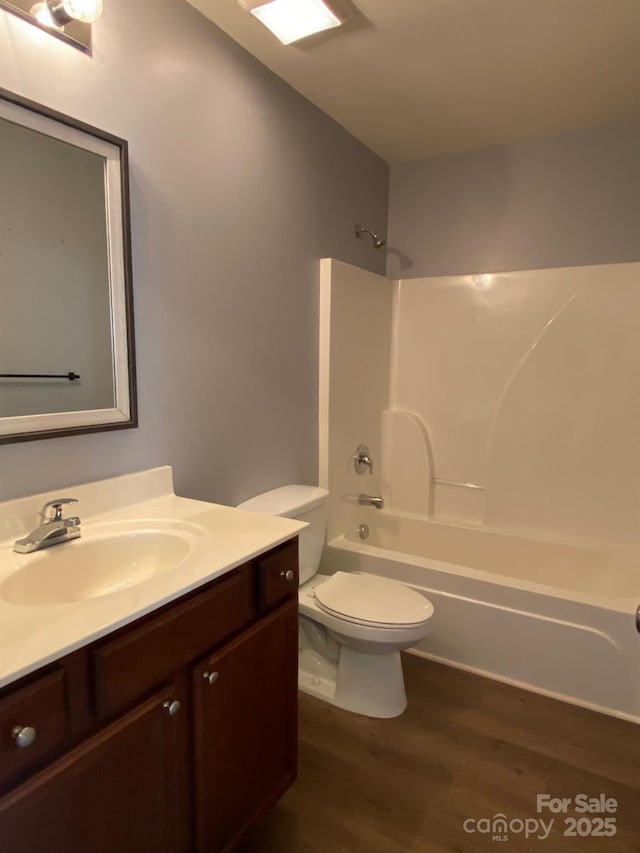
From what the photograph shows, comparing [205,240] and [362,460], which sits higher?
[205,240]

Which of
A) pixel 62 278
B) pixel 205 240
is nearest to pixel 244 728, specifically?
pixel 62 278

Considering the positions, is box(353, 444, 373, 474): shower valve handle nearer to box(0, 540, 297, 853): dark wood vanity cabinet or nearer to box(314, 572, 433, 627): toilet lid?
box(314, 572, 433, 627): toilet lid

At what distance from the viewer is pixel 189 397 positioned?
5.87 ft

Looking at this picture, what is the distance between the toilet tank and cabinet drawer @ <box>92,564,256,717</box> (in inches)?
29.5

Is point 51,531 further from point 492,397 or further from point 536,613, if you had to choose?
point 492,397

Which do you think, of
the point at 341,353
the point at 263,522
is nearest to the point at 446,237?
the point at 341,353

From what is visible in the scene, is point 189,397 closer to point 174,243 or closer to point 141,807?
point 174,243

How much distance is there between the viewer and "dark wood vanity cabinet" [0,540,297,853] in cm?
84

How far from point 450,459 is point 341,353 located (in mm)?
937

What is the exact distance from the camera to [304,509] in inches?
82.4

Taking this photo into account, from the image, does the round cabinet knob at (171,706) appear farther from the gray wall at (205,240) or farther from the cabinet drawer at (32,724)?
the gray wall at (205,240)

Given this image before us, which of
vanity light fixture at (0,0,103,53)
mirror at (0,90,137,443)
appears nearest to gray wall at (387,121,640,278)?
mirror at (0,90,137,443)

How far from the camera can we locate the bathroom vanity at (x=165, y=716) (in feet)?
2.75

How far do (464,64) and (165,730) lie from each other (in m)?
2.33
